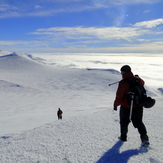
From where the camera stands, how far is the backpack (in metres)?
3.65

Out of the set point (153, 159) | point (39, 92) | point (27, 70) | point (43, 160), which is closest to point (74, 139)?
point (43, 160)

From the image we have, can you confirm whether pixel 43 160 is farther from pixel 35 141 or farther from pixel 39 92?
pixel 39 92

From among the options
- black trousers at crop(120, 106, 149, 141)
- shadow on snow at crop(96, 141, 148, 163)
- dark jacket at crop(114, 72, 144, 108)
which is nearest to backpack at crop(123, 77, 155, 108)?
dark jacket at crop(114, 72, 144, 108)

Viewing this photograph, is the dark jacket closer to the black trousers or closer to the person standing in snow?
the person standing in snow

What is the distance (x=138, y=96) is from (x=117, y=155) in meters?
1.28

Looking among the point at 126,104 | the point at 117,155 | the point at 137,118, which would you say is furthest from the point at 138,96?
the point at 117,155

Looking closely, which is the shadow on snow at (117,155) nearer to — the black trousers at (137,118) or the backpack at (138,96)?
the black trousers at (137,118)

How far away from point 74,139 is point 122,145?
3.81 ft

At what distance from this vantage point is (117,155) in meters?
3.54

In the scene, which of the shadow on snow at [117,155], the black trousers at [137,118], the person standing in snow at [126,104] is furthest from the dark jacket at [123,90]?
the shadow on snow at [117,155]

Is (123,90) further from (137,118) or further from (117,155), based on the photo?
(117,155)

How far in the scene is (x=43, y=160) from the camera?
137 inches

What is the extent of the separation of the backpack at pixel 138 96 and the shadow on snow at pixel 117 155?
0.97m

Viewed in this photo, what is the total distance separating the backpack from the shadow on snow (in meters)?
0.97
